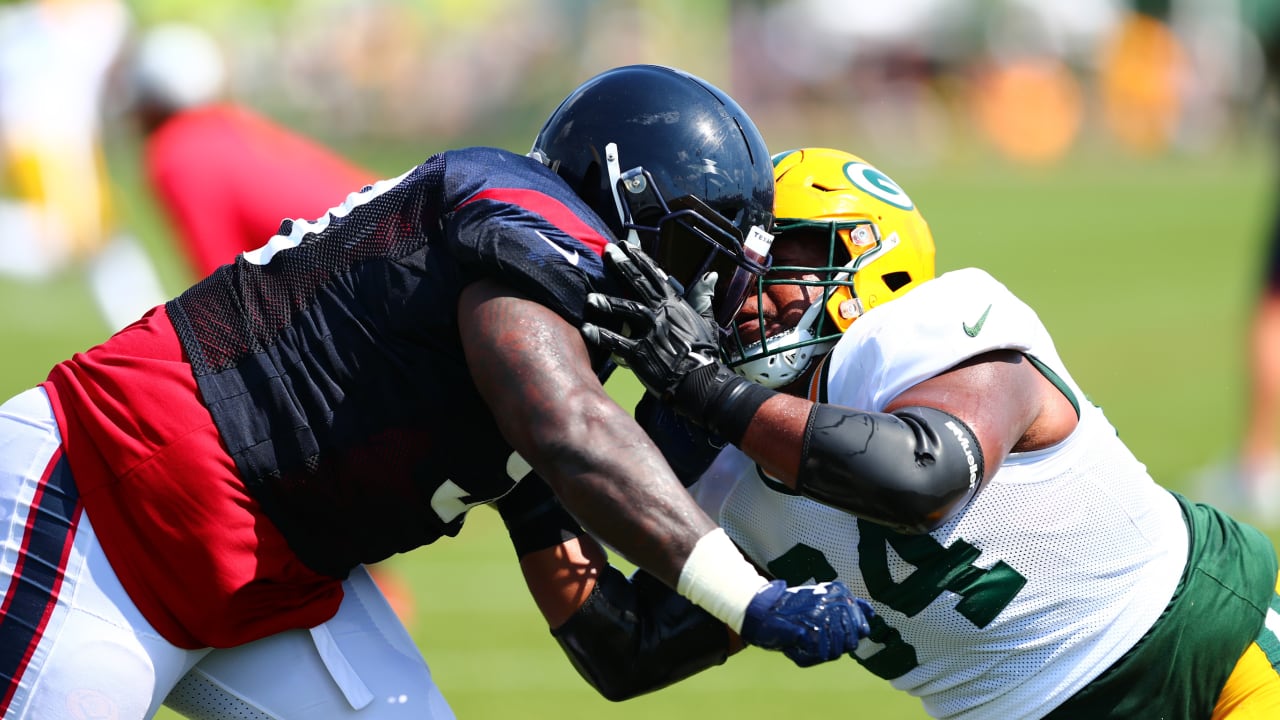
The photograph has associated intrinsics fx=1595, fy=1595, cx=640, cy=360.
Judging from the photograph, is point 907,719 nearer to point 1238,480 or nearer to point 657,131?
point 657,131

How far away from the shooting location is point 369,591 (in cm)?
311

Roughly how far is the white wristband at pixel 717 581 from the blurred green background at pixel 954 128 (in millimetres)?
5377

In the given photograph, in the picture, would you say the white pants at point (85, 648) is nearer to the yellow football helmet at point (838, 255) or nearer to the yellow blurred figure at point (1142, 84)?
the yellow football helmet at point (838, 255)

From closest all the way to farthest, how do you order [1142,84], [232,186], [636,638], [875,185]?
[636,638] → [875,185] → [232,186] → [1142,84]

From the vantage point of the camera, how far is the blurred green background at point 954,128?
12914 millimetres

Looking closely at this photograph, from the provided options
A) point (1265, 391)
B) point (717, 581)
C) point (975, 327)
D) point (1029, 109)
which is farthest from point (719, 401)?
point (1029, 109)

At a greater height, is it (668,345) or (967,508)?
(668,345)

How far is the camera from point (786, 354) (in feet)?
10.7

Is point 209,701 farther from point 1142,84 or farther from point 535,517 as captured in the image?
point 1142,84

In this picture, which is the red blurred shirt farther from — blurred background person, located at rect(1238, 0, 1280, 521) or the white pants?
blurred background person, located at rect(1238, 0, 1280, 521)

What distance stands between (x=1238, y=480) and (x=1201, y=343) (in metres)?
5.63

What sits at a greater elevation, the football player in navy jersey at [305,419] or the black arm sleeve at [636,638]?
the football player in navy jersey at [305,419]

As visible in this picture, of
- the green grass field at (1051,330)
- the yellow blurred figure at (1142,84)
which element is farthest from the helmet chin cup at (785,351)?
the yellow blurred figure at (1142,84)

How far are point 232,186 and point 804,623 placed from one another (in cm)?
460
